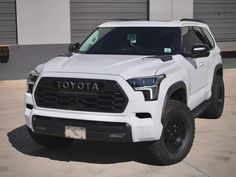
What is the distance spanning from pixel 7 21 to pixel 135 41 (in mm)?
7029

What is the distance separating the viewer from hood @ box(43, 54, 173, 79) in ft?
18.7

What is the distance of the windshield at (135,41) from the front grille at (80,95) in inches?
51.3

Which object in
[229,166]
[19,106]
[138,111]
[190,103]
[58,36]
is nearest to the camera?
[138,111]

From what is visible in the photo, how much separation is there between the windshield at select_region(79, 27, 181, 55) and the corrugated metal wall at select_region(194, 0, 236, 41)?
892 centimetres

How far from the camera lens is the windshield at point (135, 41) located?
6.82 metres

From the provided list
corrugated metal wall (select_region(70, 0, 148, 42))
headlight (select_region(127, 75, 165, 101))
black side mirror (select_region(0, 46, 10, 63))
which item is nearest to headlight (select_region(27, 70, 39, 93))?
headlight (select_region(127, 75, 165, 101))

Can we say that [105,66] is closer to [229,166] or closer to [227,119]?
[229,166]

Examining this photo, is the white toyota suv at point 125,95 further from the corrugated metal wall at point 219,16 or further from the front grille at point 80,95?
the corrugated metal wall at point 219,16

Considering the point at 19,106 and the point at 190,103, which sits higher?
the point at 190,103

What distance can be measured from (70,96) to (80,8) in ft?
28.7

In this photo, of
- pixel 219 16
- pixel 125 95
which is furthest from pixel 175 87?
pixel 219 16

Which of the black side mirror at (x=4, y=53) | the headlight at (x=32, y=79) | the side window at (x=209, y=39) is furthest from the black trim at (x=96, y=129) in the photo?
the black side mirror at (x=4, y=53)

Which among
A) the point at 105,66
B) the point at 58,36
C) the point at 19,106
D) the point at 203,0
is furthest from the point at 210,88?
the point at 203,0

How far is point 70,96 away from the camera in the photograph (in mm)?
5777
